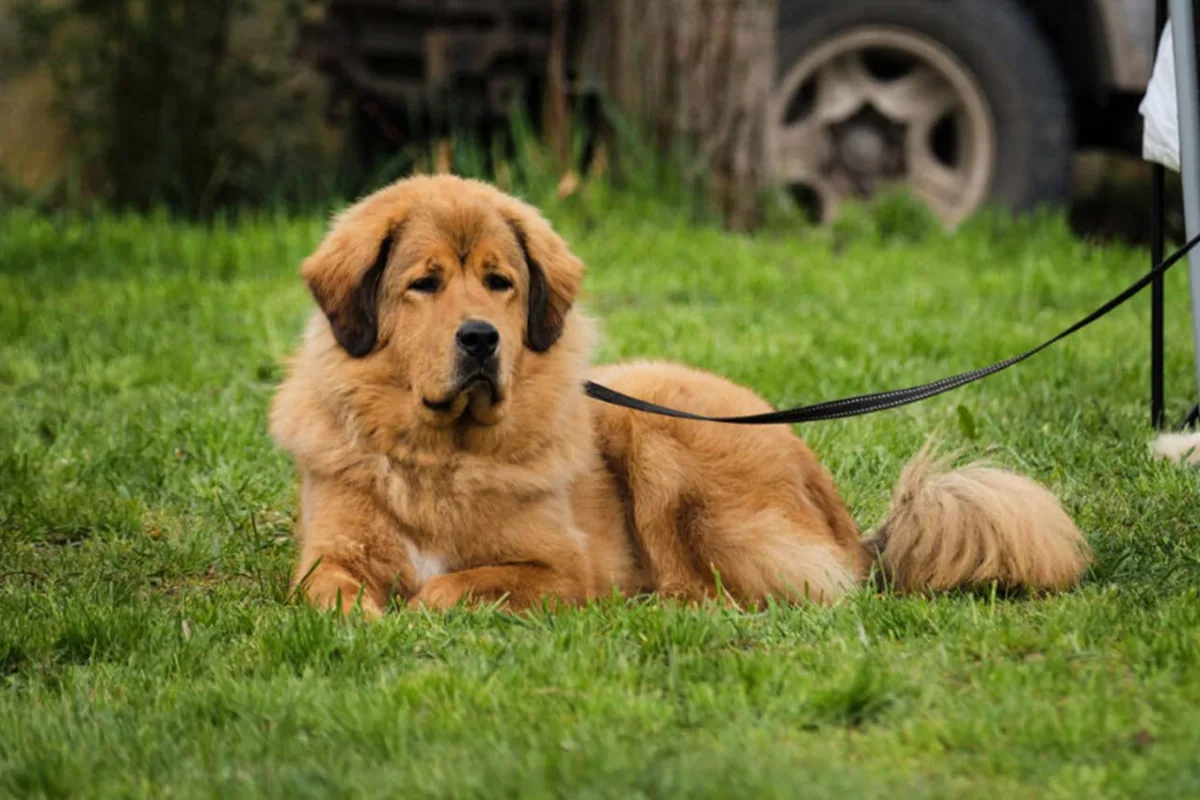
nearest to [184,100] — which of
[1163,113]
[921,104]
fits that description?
[921,104]

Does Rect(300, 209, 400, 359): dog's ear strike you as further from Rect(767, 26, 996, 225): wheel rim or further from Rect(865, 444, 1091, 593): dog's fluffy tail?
Rect(767, 26, 996, 225): wheel rim

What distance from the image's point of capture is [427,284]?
4.52 meters

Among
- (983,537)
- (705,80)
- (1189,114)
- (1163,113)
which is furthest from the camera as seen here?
(705,80)

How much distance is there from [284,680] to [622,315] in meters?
4.51

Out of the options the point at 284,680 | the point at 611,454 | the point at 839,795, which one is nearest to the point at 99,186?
the point at 611,454

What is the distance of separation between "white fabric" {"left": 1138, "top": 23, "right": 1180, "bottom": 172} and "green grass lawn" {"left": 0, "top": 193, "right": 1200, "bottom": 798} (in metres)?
1.00

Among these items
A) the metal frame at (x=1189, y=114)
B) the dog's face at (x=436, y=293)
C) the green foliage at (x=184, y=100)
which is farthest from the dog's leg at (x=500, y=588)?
the green foliage at (x=184, y=100)

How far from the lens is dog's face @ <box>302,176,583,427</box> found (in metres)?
4.44

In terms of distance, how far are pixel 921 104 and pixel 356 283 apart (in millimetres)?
6117

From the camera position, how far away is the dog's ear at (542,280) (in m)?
4.71

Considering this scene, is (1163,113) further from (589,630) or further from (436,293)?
(589,630)

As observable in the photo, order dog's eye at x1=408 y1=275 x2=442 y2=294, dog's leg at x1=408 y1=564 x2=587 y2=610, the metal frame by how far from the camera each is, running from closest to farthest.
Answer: dog's leg at x1=408 y1=564 x2=587 y2=610 → dog's eye at x1=408 y1=275 x2=442 y2=294 → the metal frame

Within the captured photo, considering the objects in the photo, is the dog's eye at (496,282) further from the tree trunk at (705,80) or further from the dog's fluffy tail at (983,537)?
the tree trunk at (705,80)

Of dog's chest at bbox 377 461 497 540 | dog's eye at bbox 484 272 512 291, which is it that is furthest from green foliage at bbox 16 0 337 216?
dog's chest at bbox 377 461 497 540
